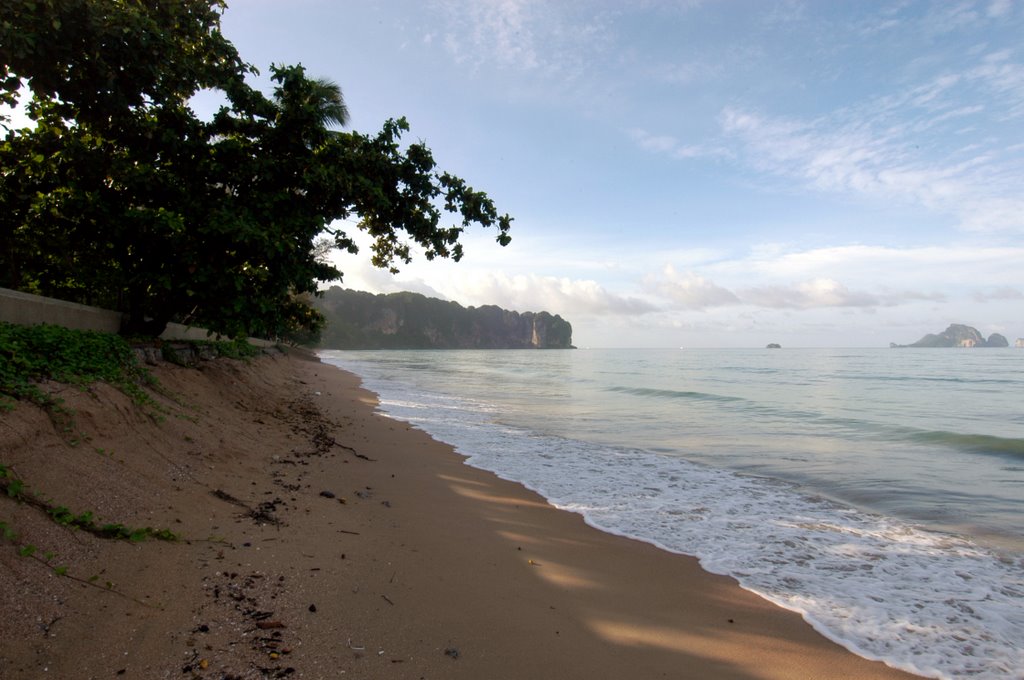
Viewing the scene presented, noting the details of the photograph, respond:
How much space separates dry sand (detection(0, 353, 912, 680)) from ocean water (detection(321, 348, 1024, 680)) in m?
0.62

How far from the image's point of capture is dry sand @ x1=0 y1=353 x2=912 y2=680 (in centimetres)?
293

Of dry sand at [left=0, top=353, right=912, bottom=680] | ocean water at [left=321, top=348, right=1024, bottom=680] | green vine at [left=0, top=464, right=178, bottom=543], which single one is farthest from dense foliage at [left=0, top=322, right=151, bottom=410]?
ocean water at [left=321, top=348, right=1024, bottom=680]

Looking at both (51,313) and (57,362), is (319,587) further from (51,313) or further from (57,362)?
(51,313)

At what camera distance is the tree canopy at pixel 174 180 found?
26.8 feet

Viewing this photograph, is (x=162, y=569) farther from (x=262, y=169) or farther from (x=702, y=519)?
(x=262, y=169)

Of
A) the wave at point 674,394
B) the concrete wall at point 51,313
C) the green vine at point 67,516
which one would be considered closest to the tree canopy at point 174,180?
the concrete wall at point 51,313

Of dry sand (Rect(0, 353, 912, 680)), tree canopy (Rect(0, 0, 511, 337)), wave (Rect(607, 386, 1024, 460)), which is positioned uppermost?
tree canopy (Rect(0, 0, 511, 337))

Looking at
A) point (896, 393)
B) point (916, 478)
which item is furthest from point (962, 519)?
point (896, 393)

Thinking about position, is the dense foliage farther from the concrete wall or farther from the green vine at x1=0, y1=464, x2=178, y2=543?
the concrete wall

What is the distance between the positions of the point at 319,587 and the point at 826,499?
23.9 feet

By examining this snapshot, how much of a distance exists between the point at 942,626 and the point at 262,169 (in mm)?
10683

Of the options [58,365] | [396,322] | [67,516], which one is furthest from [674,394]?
[396,322]

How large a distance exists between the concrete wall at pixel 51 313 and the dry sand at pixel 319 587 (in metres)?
3.77

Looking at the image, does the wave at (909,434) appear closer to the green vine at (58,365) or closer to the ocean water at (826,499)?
the ocean water at (826,499)
